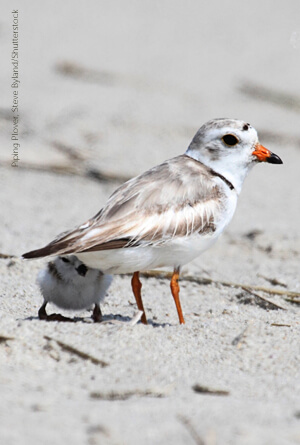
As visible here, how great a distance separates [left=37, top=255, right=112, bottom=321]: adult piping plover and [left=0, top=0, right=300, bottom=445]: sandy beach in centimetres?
15

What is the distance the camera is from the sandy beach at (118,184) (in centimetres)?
281

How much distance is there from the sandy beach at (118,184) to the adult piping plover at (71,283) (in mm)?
146

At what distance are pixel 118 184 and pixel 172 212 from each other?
3.60 metres

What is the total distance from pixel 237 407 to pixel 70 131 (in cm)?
627

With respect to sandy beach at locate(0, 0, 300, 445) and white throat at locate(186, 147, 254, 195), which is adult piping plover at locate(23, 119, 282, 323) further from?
sandy beach at locate(0, 0, 300, 445)

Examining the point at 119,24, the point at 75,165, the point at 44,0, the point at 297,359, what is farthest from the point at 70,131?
the point at 297,359

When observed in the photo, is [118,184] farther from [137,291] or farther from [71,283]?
[71,283]

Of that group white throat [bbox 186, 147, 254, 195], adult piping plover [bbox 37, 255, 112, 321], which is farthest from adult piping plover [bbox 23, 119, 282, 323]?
adult piping plover [bbox 37, 255, 112, 321]

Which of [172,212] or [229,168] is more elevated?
[229,168]

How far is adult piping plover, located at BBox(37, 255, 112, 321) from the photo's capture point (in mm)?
4527

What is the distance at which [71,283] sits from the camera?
4.54 m

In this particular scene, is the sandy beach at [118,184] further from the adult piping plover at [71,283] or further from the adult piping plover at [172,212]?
the adult piping plover at [172,212]

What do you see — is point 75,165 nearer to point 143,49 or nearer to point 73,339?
point 143,49

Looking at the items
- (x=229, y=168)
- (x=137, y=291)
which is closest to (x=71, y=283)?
(x=137, y=291)
